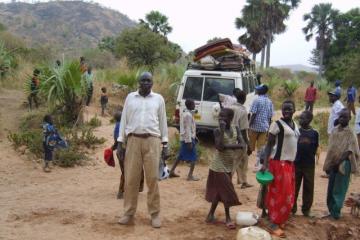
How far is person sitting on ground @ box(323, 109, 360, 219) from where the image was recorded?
17.5 feet

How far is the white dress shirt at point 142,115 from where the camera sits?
483cm

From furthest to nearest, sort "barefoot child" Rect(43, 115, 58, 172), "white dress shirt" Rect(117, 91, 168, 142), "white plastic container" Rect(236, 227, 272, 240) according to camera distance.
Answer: "barefoot child" Rect(43, 115, 58, 172) < "white dress shirt" Rect(117, 91, 168, 142) < "white plastic container" Rect(236, 227, 272, 240)

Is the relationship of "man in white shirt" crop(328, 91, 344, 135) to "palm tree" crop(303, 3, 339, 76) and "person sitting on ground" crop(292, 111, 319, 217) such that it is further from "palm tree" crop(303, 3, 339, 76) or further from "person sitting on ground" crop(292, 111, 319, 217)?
"palm tree" crop(303, 3, 339, 76)

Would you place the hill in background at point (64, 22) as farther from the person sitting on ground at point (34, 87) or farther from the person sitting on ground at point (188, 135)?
the person sitting on ground at point (188, 135)

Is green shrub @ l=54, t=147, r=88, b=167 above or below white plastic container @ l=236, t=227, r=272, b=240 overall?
above

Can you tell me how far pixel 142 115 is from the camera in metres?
4.83

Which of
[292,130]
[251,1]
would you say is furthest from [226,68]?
[251,1]

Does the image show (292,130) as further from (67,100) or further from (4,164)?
(67,100)

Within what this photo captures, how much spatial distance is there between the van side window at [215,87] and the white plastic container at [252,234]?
469cm

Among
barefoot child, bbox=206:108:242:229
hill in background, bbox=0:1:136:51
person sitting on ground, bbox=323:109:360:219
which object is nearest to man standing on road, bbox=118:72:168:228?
barefoot child, bbox=206:108:242:229

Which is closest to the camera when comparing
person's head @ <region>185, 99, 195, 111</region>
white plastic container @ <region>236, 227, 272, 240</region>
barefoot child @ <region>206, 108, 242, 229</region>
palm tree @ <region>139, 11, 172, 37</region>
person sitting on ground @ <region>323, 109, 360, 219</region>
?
white plastic container @ <region>236, 227, 272, 240</region>

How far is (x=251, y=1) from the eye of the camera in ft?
129

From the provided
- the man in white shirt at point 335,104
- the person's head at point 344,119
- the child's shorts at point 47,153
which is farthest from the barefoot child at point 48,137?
the man in white shirt at point 335,104

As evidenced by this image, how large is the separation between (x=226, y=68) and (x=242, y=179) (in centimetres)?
329
